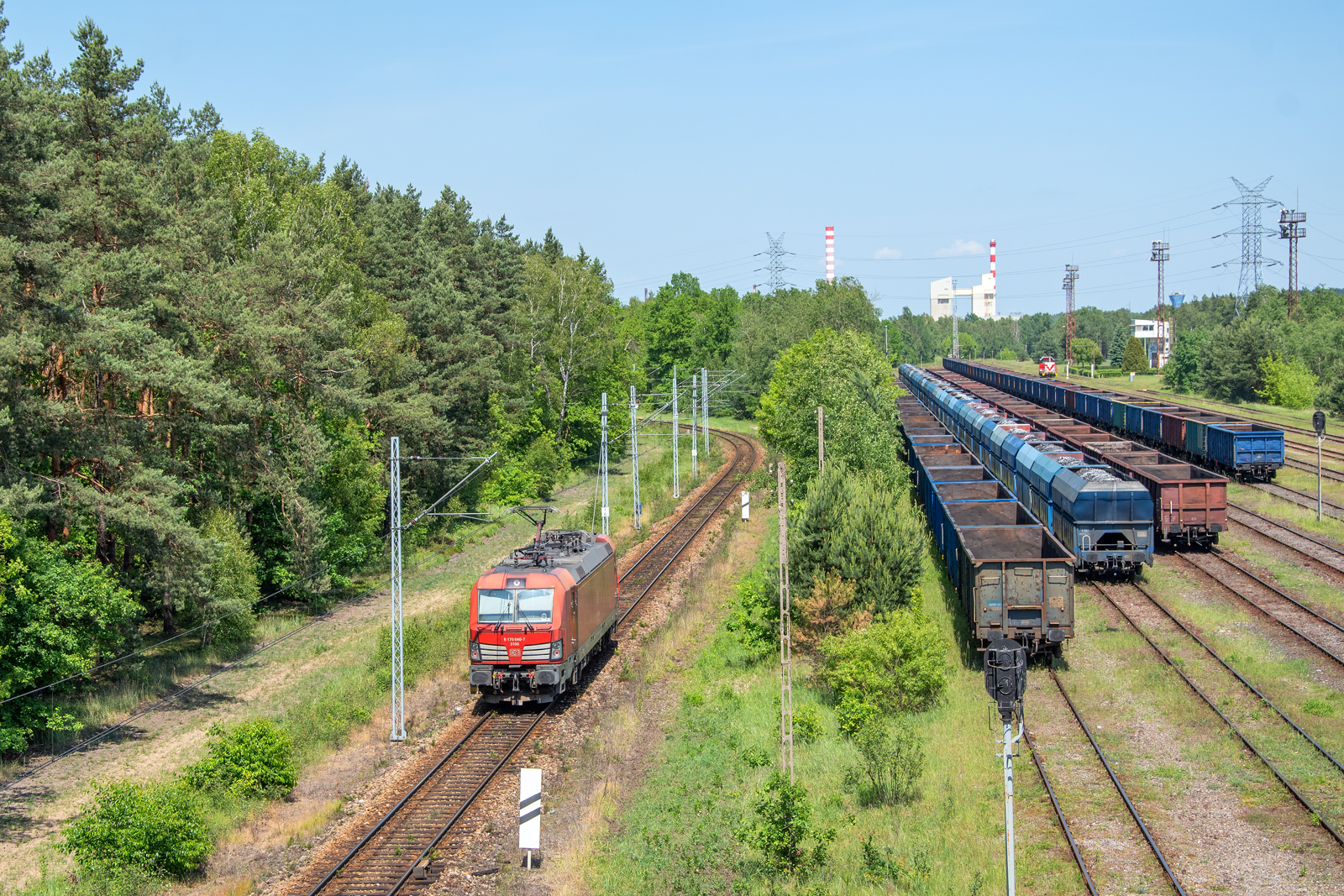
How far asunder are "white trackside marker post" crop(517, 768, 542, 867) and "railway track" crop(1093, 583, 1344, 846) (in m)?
11.3

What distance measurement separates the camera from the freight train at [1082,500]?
28.9m

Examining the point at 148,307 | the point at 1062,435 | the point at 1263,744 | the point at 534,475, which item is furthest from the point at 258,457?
the point at 1062,435

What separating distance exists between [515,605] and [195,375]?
1398cm

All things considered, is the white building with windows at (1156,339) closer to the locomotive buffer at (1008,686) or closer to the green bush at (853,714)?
the green bush at (853,714)

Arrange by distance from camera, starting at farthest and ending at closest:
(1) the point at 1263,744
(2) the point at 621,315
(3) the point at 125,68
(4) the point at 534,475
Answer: (2) the point at 621,315, (4) the point at 534,475, (3) the point at 125,68, (1) the point at 1263,744

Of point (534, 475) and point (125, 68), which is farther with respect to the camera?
point (534, 475)

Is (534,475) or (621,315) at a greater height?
(621,315)

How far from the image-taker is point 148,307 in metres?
26.9

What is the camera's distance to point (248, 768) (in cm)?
1888

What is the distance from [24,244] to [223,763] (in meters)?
13.4

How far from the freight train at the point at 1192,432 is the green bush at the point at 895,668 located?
1116 inches

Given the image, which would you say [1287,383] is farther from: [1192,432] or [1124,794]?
[1124,794]

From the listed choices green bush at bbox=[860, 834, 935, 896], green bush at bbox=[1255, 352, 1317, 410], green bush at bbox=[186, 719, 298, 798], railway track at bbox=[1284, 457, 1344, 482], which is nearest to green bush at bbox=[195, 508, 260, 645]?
green bush at bbox=[186, 719, 298, 798]

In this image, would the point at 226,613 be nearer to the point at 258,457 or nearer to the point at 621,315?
the point at 258,457
